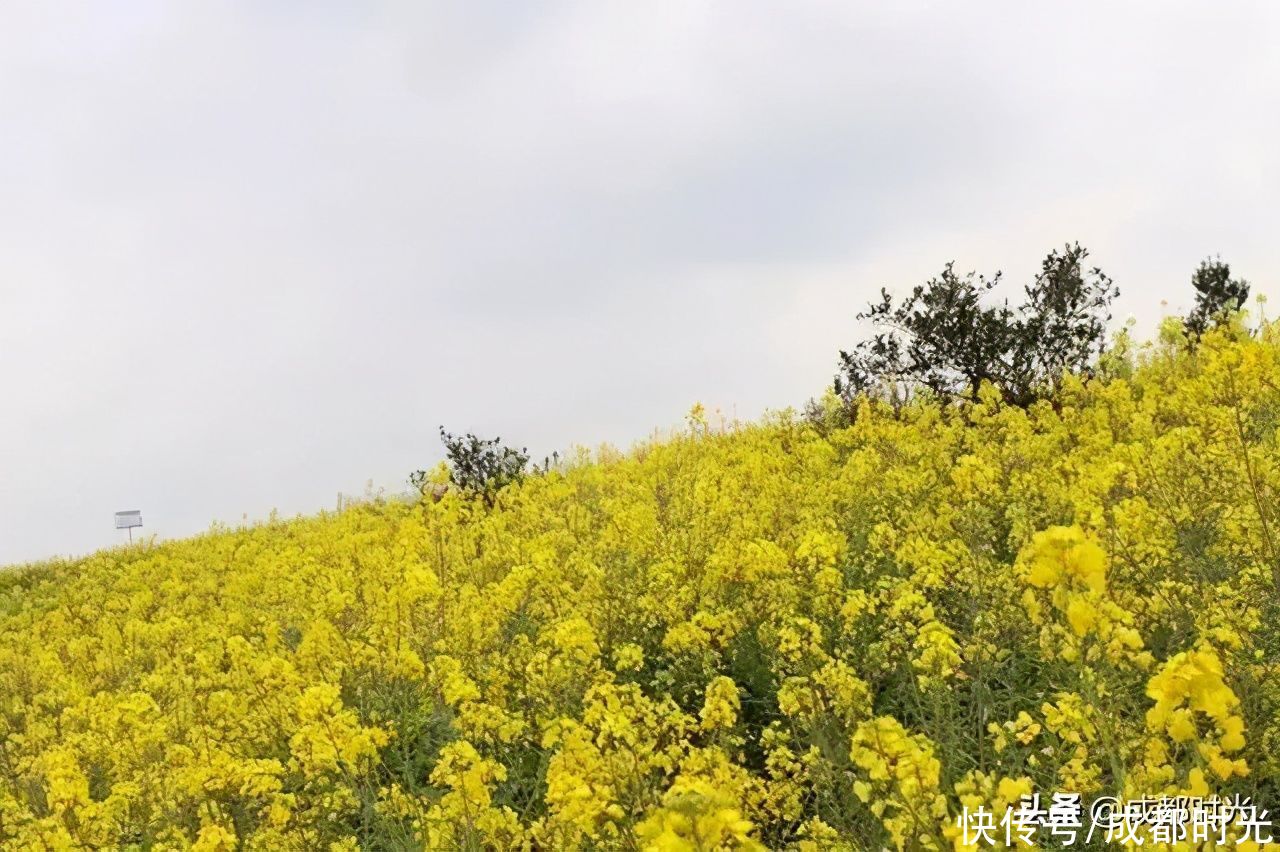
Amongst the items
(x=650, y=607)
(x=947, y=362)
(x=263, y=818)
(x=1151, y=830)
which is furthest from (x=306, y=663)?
(x=947, y=362)

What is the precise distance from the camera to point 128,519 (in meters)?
21.5

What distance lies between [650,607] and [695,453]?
6512mm

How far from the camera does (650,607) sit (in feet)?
17.5

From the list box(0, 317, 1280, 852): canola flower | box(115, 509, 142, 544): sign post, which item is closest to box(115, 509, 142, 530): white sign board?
box(115, 509, 142, 544): sign post

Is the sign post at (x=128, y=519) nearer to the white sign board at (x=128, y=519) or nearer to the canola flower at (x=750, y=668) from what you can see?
the white sign board at (x=128, y=519)

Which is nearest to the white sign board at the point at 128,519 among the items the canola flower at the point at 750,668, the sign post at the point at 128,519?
the sign post at the point at 128,519

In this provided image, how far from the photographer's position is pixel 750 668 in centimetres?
491

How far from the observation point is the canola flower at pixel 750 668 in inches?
95.8

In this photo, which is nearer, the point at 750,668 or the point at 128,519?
the point at 750,668

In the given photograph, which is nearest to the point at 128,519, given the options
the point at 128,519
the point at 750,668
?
the point at 128,519

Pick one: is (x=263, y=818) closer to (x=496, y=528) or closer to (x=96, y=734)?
(x=96, y=734)

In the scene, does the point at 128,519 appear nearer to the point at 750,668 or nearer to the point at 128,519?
the point at 128,519

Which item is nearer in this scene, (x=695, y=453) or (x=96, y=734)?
(x=96, y=734)

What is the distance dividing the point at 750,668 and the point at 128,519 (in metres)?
20.4
